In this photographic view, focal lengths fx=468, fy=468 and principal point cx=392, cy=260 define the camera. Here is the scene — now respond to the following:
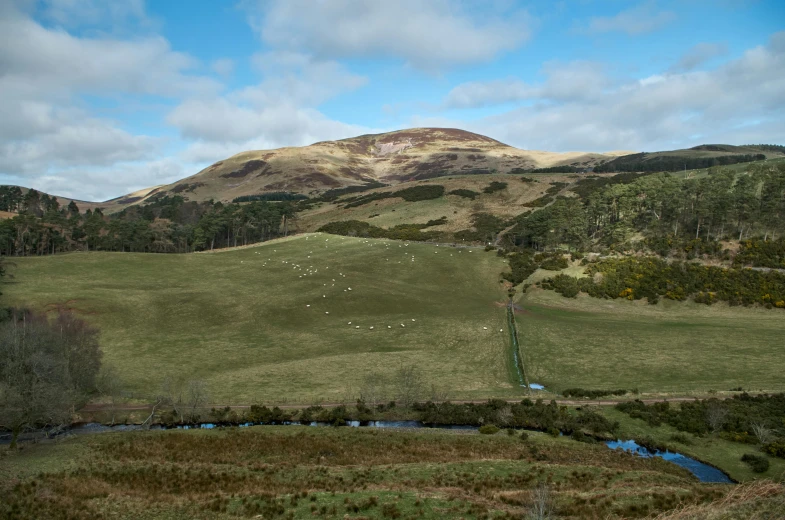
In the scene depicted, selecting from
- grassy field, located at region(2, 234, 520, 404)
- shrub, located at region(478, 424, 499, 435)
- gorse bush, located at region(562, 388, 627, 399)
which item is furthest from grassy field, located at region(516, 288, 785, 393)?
shrub, located at region(478, 424, 499, 435)

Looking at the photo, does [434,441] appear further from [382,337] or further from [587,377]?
[382,337]

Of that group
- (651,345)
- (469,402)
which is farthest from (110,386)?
(651,345)

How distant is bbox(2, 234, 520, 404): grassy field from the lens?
58219 millimetres

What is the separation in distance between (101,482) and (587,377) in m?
50.4

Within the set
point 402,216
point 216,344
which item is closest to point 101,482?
point 216,344

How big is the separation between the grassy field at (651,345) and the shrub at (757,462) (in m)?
15.0

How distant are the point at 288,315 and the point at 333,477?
5100 centimetres

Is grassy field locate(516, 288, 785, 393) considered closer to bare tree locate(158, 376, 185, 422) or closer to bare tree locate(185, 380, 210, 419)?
bare tree locate(185, 380, 210, 419)

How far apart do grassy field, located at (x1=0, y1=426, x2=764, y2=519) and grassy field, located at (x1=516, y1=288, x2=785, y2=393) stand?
19.2 meters

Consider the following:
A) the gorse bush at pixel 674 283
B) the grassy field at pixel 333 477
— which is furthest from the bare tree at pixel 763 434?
the gorse bush at pixel 674 283

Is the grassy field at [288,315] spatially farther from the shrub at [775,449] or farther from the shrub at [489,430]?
the shrub at [775,449]

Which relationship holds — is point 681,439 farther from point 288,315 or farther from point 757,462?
point 288,315

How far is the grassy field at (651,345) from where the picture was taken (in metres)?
54.7

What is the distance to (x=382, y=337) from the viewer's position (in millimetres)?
71812
